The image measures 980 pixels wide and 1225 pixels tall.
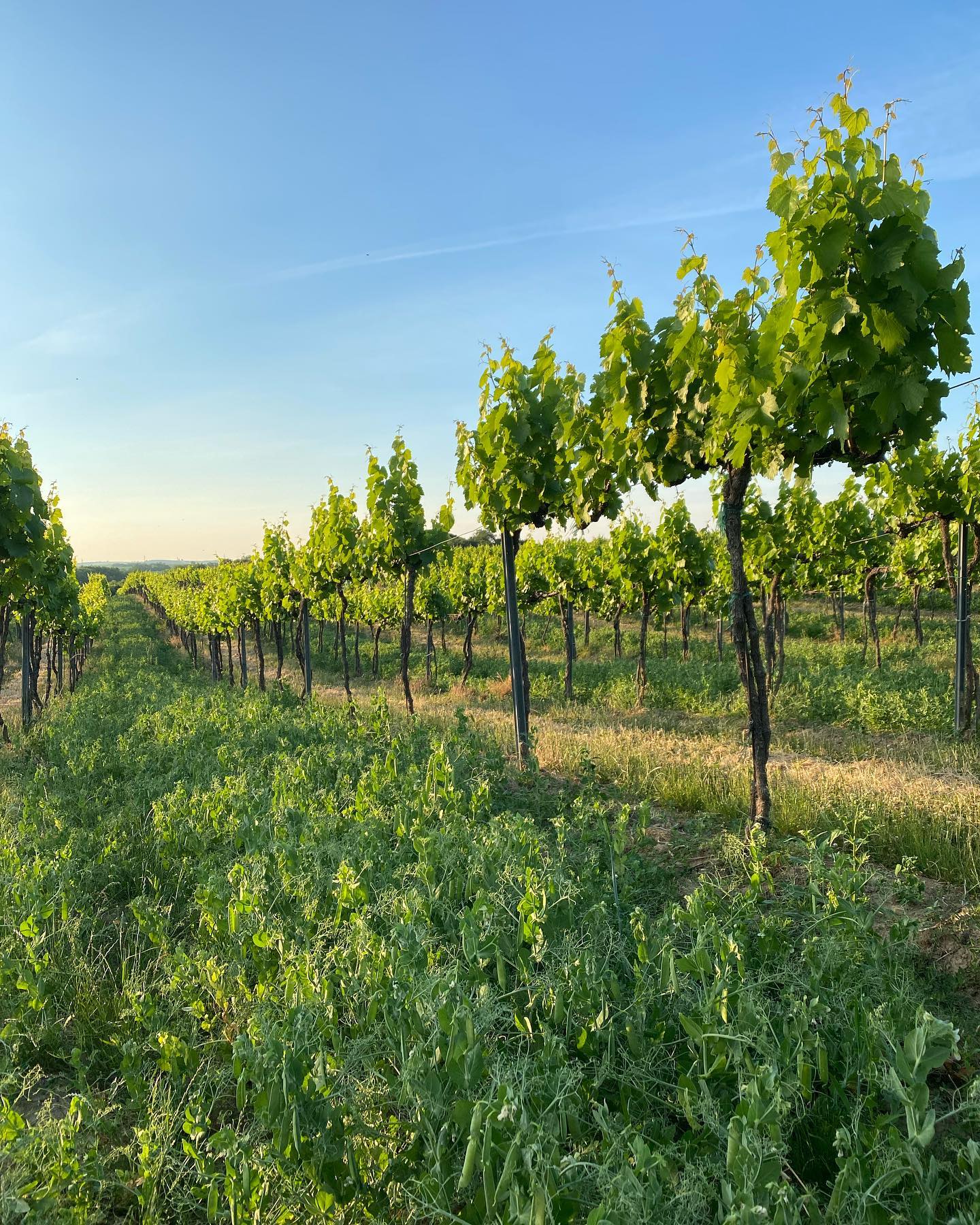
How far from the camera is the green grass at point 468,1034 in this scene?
1.81 m

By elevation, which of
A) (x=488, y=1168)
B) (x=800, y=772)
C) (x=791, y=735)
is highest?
(x=488, y=1168)

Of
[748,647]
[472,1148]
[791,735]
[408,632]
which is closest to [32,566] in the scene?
[408,632]

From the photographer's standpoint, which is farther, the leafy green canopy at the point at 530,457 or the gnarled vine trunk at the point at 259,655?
the gnarled vine trunk at the point at 259,655

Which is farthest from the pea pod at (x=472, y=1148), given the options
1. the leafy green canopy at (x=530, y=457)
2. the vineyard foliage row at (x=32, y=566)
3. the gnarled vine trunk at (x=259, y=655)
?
the gnarled vine trunk at (x=259, y=655)

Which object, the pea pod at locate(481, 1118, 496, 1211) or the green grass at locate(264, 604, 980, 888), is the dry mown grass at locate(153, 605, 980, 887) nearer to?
the green grass at locate(264, 604, 980, 888)

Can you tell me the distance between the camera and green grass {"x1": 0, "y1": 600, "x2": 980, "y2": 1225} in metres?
1.81

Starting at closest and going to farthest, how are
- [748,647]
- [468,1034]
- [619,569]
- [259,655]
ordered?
[468,1034] → [748,647] → [619,569] → [259,655]

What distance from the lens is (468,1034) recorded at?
6.43 feet

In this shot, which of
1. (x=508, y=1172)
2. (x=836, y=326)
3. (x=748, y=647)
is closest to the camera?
(x=508, y=1172)

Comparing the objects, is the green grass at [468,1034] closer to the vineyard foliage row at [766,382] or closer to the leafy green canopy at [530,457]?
the vineyard foliage row at [766,382]

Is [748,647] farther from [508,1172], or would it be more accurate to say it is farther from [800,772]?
[508,1172]

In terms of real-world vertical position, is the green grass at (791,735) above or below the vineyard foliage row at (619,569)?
below

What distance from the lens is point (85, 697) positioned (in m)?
14.1

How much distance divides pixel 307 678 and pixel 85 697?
4.70 meters
